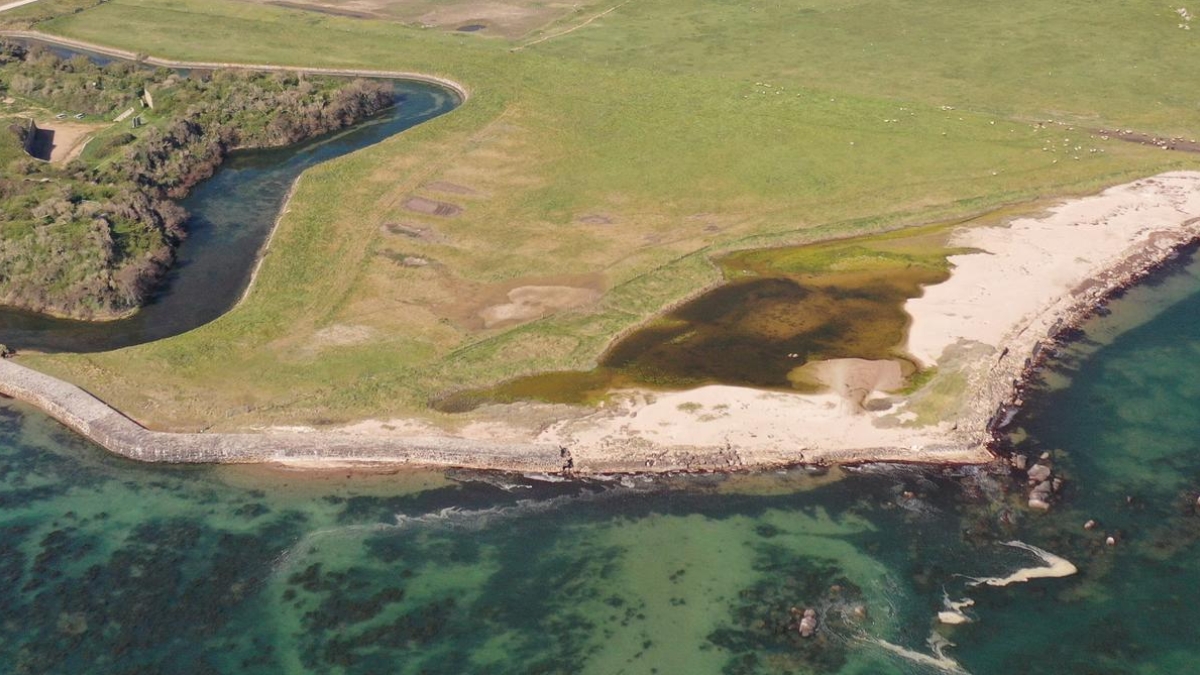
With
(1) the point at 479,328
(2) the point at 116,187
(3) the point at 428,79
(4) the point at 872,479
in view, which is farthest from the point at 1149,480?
(3) the point at 428,79

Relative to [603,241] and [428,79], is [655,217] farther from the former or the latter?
[428,79]

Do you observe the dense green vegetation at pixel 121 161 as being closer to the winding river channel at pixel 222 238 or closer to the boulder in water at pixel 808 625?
the winding river channel at pixel 222 238

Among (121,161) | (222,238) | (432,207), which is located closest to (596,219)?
(432,207)

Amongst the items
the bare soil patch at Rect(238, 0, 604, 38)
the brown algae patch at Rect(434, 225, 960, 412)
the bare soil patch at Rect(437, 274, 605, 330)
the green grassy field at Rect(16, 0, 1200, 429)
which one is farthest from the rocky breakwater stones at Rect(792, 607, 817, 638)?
the bare soil patch at Rect(238, 0, 604, 38)

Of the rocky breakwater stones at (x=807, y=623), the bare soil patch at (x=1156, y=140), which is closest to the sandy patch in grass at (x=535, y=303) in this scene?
the rocky breakwater stones at (x=807, y=623)

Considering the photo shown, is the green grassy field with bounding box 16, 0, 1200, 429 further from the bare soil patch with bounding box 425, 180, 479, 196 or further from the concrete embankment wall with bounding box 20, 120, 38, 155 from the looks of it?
the concrete embankment wall with bounding box 20, 120, 38, 155

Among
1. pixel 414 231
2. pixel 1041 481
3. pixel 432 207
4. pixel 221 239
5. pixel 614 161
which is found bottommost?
pixel 1041 481

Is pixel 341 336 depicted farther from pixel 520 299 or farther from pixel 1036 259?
pixel 1036 259
